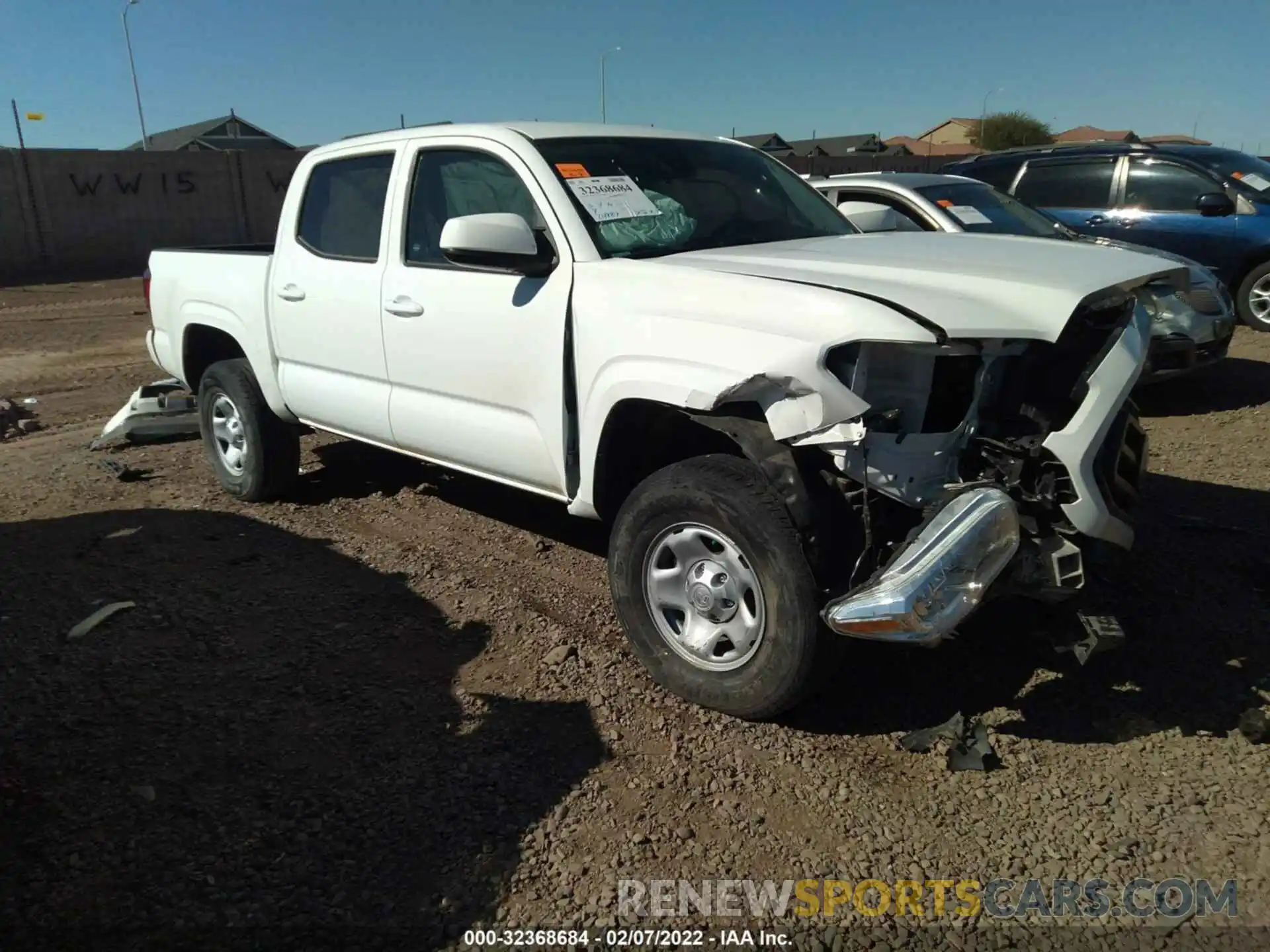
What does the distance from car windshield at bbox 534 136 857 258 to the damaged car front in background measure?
124 centimetres

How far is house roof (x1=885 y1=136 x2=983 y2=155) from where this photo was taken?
2299 inches

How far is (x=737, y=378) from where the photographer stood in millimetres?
2928

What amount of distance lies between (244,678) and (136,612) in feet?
2.98

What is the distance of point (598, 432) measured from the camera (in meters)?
3.46

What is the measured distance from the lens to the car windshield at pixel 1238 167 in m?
9.52

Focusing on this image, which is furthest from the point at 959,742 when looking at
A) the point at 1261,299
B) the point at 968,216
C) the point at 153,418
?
the point at 1261,299

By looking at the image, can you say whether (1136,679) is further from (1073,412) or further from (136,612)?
(136,612)

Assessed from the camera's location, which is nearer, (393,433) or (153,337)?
(393,433)

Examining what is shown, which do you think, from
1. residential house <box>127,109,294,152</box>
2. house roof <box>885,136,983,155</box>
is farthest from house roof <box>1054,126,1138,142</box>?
residential house <box>127,109,294,152</box>

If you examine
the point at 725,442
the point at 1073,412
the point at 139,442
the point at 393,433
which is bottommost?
the point at 139,442

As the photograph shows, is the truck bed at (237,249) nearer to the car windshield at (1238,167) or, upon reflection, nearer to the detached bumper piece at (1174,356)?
the detached bumper piece at (1174,356)

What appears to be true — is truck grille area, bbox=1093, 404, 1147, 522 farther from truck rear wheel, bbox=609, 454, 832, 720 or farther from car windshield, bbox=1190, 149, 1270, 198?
car windshield, bbox=1190, 149, 1270, 198

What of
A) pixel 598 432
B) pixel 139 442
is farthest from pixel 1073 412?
pixel 139 442

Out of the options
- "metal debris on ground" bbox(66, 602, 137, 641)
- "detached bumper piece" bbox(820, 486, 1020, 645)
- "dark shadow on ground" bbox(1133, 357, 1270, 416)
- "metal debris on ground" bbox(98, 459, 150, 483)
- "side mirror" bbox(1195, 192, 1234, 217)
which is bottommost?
"metal debris on ground" bbox(98, 459, 150, 483)
